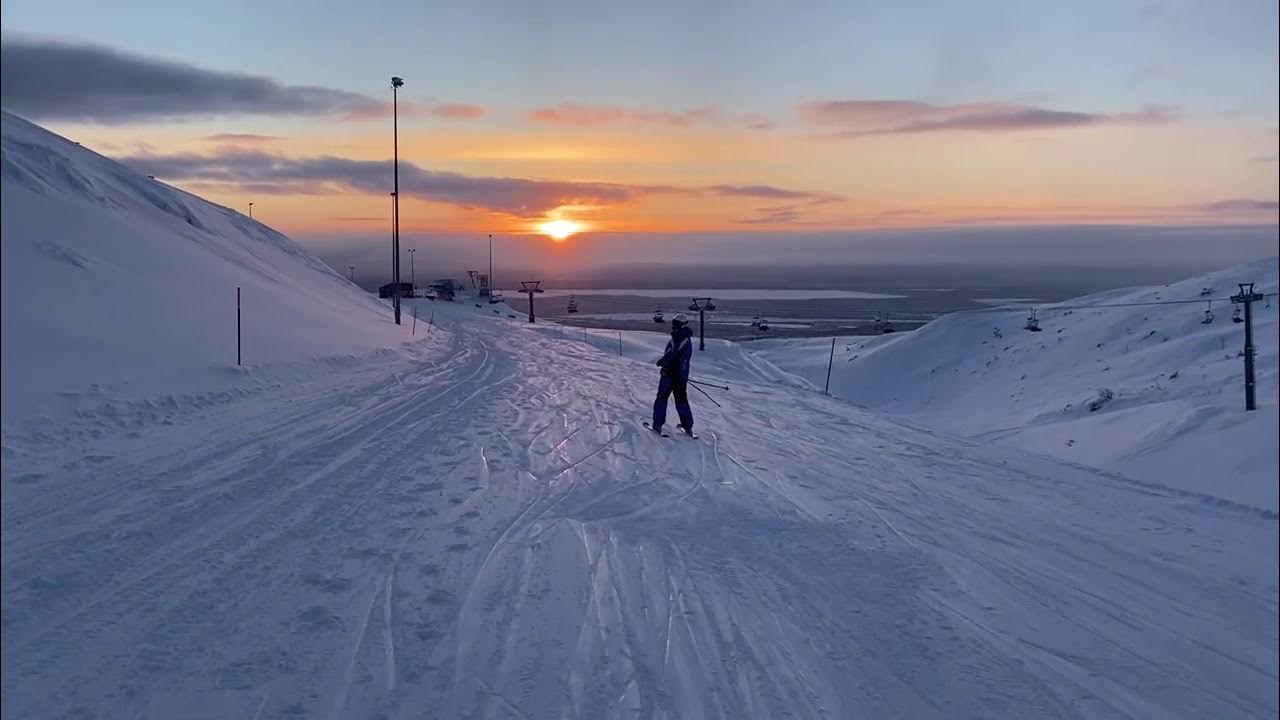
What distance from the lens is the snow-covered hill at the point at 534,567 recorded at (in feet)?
14.1

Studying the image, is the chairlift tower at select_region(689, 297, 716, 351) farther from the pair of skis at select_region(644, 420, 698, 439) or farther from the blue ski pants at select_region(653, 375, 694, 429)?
the blue ski pants at select_region(653, 375, 694, 429)

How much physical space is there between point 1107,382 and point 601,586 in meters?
14.8

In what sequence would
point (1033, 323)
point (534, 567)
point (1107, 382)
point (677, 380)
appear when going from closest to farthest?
point (534, 567), point (677, 380), point (1107, 382), point (1033, 323)

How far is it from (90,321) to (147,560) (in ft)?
8.31

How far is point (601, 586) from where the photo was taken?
6082mm


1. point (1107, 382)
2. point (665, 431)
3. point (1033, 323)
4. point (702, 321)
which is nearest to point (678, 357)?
point (665, 431)

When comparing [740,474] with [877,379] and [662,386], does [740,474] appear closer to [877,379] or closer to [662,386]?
[662,386]

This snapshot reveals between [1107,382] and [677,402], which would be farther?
[1107,382]

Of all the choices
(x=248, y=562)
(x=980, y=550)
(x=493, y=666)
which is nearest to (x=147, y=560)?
(x=248, y=562)

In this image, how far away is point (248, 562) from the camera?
6117mm

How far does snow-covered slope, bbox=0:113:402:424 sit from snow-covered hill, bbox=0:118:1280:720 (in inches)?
1.9

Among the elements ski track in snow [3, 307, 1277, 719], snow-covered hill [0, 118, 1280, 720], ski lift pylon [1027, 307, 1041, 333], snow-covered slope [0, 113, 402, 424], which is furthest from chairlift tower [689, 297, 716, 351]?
ski track in snow [3, 307, 1277, 719]

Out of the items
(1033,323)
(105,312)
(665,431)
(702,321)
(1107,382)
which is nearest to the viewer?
(105,312)

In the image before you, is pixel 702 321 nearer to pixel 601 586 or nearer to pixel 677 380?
pixel 677 380
